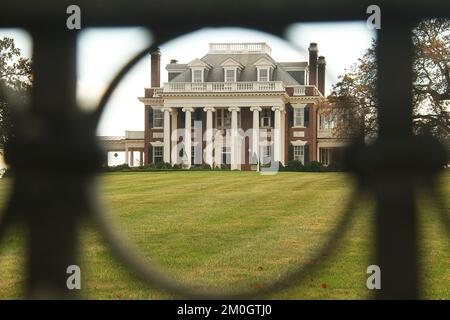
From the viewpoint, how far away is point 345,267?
52.4 inches

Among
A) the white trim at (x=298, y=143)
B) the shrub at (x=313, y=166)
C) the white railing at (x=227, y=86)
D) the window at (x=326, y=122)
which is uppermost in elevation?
the white railing at (x=227, y=86)

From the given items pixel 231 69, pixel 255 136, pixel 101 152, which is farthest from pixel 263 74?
pixel 101 152

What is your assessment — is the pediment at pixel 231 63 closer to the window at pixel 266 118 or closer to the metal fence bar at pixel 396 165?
the window at pixel 266 118

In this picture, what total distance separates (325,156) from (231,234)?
39 cm

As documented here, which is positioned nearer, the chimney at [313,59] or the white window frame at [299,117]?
the chimney at [313,59]

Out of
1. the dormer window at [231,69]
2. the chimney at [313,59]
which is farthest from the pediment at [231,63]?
the chimney at [313,59]

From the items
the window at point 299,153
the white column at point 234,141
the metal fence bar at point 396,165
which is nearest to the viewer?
the metal fence bar at point 396,165

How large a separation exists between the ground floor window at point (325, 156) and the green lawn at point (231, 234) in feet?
0.06

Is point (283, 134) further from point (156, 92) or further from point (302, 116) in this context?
point (156, 92)

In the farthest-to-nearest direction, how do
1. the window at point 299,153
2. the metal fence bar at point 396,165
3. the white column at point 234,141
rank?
1. the window at point 299,153
2. the white column at point 234,141
3. the metal fence bar at point 396,165

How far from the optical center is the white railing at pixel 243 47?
0.63 metres

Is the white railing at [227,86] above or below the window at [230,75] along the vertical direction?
below

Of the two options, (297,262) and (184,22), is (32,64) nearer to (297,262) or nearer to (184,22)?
(184,22)

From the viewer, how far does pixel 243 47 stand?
2.06ft
